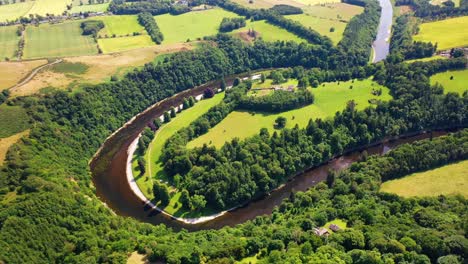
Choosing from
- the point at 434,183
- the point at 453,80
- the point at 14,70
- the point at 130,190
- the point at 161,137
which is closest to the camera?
the point at 434,183

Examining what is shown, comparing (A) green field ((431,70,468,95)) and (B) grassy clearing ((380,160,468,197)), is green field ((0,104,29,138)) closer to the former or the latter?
(B) grassy clearing ((380,160,468,197))

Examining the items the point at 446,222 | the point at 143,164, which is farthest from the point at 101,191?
the point at 446,222

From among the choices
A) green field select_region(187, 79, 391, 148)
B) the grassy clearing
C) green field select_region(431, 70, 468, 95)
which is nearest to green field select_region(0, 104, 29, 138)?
green field select_region(187, 79, 391, 148)

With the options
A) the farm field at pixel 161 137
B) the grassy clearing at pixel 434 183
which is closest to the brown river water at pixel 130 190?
the farm field at pixel 161 137

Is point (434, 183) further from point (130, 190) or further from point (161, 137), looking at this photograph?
point (161, 137)

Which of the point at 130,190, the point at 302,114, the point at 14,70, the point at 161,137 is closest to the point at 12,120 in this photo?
the point at 130,190

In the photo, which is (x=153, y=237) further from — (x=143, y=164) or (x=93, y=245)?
(x=143, y=164)
